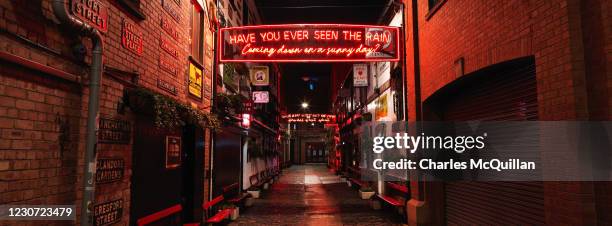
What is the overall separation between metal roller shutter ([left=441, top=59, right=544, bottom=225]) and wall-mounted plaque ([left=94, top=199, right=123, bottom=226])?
5.99m

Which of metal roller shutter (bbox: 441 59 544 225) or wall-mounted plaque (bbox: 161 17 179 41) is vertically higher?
wall-mounted plaque (bbox: 161 17 179 41)

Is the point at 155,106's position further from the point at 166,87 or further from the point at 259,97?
the point at 259,97

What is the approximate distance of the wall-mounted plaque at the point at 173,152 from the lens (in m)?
8.09

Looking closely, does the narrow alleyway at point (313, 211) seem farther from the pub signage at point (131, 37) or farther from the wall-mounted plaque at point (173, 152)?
the pub signage at point (131, 37)

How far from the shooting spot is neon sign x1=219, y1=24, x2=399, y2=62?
10.2 m

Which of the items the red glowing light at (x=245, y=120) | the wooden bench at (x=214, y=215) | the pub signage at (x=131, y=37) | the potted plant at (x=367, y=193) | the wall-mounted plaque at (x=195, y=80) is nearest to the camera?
the pub signage at (x=131, y=37)

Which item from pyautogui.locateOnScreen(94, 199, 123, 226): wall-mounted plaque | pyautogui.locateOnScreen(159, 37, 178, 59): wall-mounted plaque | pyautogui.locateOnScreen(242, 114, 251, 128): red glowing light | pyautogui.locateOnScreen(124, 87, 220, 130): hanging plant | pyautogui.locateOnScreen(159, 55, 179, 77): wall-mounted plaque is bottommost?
pyautogui.locateOnScreen(94, 199, 123, 226): wall-mounted plaque

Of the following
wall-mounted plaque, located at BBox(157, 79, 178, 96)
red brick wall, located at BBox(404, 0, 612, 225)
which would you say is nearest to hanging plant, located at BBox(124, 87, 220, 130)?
wall-mounted plaque, located at BBox(157, 79, 178, 96)

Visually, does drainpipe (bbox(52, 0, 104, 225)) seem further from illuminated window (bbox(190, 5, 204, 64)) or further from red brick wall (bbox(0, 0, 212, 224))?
illuminated window (bbox(190, 5, 204, 64))

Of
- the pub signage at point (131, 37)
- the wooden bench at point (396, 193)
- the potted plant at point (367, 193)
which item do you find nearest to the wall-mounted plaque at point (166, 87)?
the pub signage at point (131, 37)

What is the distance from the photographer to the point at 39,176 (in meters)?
4.34

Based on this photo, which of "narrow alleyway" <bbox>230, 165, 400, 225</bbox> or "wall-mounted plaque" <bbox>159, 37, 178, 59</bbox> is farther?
"narrow alleyway" <bbox>230, 165, 400, 225</bbox>

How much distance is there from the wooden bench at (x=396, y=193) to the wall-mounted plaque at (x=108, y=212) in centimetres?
720

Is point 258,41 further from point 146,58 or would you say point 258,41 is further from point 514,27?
point 514,27
